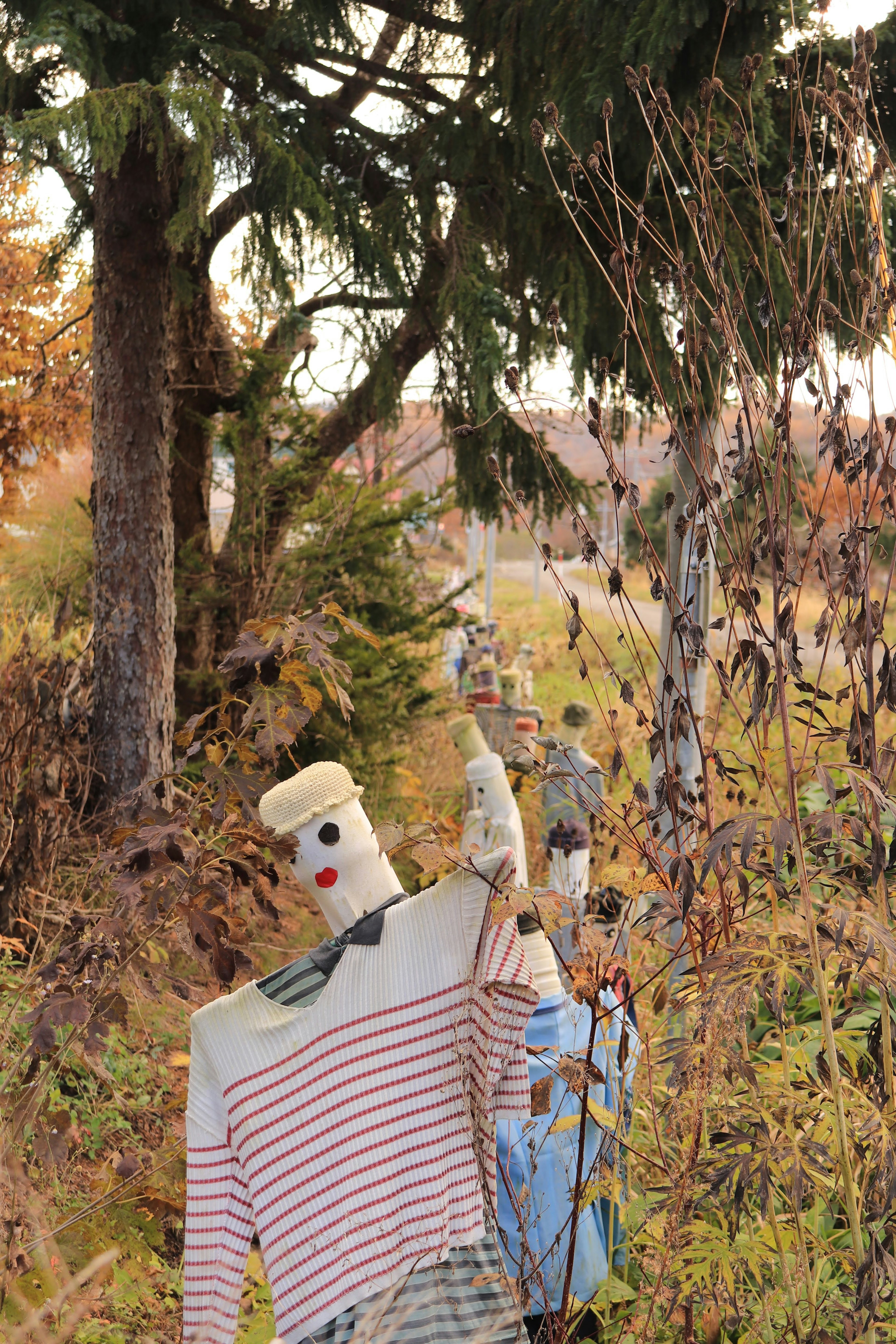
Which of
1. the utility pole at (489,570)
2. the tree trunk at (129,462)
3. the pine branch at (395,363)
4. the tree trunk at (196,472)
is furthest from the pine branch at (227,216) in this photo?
the utility pole at (489,570)

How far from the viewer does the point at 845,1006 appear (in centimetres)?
170

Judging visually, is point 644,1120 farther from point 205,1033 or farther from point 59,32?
point 59,32

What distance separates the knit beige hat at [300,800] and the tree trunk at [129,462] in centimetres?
268

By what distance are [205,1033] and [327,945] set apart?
0.24 metres

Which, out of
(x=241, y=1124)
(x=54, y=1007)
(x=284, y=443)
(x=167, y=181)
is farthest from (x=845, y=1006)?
(x=284, y=443)

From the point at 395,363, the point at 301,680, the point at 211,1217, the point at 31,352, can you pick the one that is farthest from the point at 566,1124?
the point at 31,352

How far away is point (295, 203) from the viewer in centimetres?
373

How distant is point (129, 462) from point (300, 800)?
9.77 ft

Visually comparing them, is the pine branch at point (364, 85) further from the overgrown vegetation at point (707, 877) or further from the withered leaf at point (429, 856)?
the withered leaf at point (429, 856)

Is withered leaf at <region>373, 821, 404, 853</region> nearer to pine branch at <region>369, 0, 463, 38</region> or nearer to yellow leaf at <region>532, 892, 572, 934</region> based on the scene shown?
yellow leaf at <region>532, 892, 572, 934</region>

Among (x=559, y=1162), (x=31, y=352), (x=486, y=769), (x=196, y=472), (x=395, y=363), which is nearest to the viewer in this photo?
(x=559, y=1162)

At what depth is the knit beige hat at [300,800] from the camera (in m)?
1.85

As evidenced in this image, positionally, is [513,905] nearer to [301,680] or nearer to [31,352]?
[301,680]

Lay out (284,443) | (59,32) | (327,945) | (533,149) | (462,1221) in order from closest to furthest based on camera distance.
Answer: (462,1221) < (327,945) < (59,32) < (533,149) < (284,443)
